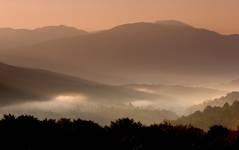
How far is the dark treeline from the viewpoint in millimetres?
48625

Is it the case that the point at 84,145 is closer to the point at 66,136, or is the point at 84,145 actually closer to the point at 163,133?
→ the point at 66,136

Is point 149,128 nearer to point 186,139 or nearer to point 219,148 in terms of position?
point 186,139

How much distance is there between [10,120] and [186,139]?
15787 mm

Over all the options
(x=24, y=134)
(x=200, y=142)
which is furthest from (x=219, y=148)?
(x=24, y=134)

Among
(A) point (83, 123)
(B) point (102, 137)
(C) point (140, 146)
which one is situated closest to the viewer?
(C) point (140, 146)

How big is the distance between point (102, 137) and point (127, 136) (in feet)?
7.14

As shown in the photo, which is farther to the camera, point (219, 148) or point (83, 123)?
point (83, 123)

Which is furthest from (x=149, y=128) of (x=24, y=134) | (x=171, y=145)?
(x=24, y=134)

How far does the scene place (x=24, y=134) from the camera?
49875mm

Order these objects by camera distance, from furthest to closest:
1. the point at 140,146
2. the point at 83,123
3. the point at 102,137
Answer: the point at 83,123 → the point at 102,137 → the point at 140,146

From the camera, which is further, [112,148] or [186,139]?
[186,139]

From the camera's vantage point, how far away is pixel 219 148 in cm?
4866

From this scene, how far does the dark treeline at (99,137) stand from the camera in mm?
48625

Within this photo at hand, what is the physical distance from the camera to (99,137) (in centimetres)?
5141
